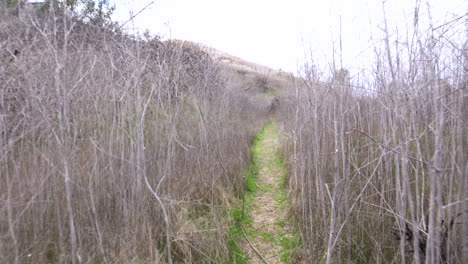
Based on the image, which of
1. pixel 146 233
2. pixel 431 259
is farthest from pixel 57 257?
pixel 431 259

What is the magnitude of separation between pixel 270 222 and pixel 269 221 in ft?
0.08

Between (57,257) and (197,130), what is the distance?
2.09 metres

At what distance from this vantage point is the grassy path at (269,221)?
2.51 metres

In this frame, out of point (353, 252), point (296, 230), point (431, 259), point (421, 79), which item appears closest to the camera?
point (431, 259)

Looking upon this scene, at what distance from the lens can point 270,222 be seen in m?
3.13

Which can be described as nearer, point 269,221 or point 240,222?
point 240,222

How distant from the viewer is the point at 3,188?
4.69 ft

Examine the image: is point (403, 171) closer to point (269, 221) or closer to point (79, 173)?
point (79, 173)

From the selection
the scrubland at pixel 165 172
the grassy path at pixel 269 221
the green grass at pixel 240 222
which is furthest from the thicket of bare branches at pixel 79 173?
the grassy path at pixel 269 221

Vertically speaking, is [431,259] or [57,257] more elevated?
[431,259]

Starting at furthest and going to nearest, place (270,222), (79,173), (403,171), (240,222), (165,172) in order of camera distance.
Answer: (270,222), (240,222), (165,172), (79,173), (403,171)

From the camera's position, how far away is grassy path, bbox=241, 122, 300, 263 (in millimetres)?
2512

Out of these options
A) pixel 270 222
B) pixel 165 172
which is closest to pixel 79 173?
pixel 165 172

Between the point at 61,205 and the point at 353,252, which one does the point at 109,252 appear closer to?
the point at 61,205
